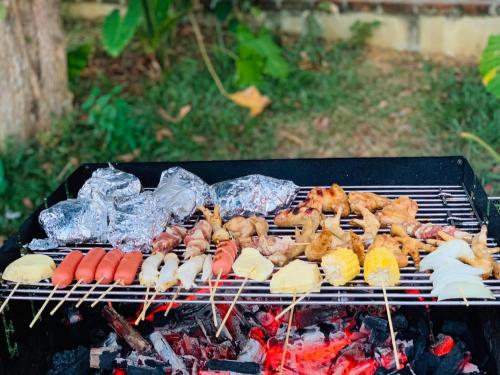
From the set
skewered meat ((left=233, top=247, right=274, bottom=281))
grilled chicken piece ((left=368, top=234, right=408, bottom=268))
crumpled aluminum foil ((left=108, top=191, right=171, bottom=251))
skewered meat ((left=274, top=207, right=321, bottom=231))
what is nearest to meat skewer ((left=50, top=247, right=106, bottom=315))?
crumpled aluminum foil ((left=108, top=191, right=171, bottom=251))

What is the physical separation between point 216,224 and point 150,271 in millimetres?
609

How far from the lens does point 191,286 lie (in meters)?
2.96

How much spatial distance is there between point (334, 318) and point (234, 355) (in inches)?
22.9

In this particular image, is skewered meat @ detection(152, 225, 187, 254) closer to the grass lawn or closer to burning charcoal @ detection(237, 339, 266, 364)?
burning charcoal @ detection(237, 339, 266, 364)

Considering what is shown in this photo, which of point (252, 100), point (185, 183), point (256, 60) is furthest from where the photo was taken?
point (252, 100)

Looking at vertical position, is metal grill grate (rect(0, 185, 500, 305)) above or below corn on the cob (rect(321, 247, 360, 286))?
below

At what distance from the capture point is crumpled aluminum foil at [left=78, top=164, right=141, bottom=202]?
12.1 feet

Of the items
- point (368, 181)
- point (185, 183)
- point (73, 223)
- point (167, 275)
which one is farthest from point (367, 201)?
point (73, 223)

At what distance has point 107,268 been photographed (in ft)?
10.0

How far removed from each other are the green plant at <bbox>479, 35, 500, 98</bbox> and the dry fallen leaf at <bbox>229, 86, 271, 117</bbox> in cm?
239

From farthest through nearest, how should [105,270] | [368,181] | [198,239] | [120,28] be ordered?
[120,28], [368,181], [198,239], [105,270]

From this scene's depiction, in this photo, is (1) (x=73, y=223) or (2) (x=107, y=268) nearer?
(2) (x=107, y=268)

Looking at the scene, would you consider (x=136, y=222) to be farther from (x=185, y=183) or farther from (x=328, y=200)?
(x=328, y=200)

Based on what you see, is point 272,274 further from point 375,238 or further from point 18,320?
point 18,320
